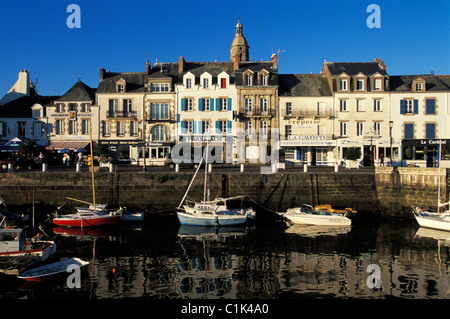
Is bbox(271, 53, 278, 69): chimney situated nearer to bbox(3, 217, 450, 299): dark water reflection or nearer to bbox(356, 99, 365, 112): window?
bbox(356, 99, 365, 112): window

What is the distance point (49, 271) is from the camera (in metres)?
13.5

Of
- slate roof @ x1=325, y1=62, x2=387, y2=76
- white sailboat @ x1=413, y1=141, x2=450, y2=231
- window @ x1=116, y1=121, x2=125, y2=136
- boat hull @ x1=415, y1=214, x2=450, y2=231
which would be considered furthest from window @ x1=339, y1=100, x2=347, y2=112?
window @ x1=116, y1=121, x2=125, y2=136

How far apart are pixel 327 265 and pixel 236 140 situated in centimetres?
2256

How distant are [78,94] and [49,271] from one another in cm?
2891

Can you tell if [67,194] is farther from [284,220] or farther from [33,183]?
[284,220]

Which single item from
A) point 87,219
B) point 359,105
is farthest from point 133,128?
point 359,105


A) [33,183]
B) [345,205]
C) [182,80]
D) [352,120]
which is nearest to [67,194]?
A: [33,183]

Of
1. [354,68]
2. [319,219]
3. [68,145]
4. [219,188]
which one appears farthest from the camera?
[354,68]

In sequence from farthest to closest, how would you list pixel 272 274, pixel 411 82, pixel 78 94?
pixel 78 94 < pixel 411 82 < pixel 272 274

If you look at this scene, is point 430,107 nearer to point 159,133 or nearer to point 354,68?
point 354,68

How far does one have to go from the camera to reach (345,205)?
25.6 meters

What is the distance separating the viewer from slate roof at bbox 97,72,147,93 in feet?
124

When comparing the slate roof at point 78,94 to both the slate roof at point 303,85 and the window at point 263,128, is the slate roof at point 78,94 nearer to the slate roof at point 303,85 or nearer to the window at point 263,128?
the window at point 263,128
